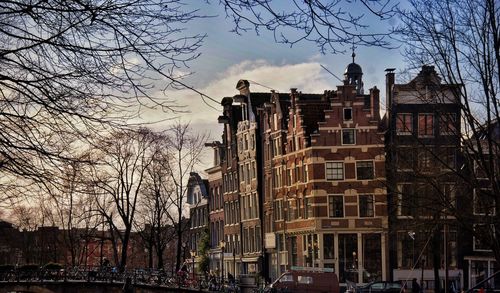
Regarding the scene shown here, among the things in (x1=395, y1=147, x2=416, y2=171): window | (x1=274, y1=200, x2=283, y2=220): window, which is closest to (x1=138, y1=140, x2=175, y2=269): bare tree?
(x1=274, y1=200, x2=283, y2=220): window

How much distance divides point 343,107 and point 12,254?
57.2m

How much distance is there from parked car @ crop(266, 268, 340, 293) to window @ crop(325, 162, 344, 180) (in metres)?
11.4

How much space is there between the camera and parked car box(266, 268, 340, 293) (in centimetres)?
4806

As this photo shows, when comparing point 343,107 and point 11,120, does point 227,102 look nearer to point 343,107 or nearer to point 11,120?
point 343,107

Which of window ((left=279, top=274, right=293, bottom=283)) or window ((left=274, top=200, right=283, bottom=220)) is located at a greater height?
window ((left=274, top=200, right=283, bottom=220))

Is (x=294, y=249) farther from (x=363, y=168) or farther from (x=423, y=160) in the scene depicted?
(x=423, y=160)

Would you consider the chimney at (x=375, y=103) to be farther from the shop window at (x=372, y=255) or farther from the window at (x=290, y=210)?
the window at (x=290, y=210)

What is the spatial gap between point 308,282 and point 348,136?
44.4 ft

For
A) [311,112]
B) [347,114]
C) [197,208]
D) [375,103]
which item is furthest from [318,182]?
[197,208]

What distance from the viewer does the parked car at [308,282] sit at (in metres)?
48.1

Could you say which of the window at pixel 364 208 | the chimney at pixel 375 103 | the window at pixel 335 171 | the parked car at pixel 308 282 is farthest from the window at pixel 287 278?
the chimney at pixel 375 103

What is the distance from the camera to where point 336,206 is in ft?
195

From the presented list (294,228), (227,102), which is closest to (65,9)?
(294,228)

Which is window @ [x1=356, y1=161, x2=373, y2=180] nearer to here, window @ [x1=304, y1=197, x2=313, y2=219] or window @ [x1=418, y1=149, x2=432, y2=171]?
window @ [x1=304, y1=197, x2=313, y2=219]
